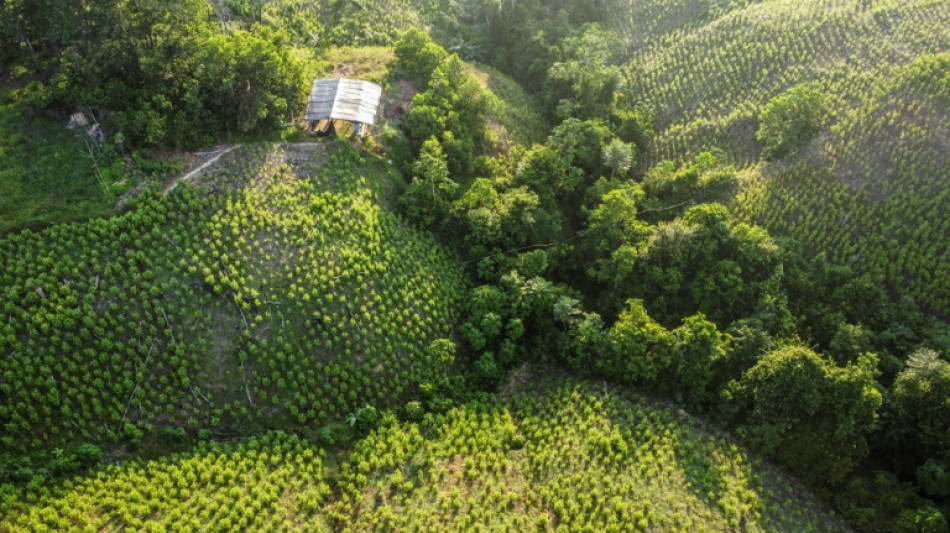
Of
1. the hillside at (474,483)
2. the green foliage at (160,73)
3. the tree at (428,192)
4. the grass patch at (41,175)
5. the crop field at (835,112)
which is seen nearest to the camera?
the hillside at (474,483)

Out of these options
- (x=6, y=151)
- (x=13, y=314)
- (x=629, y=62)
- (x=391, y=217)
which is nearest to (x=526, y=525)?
(x=391, y=217)

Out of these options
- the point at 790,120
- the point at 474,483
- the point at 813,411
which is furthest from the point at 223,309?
the point at 790,120

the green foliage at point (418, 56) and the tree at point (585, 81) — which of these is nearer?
the green foliage at point (418, 56)

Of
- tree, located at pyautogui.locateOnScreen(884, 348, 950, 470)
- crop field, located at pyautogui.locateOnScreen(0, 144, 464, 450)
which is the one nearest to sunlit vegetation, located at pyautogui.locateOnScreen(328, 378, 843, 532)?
crop field, located at pyautogui.locateOnScreen(0, 144, 464, 450)

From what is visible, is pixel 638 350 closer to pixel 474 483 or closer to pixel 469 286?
pixel 469 286

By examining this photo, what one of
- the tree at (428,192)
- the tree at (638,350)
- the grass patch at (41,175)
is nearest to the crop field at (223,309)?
the grass patch at (41,175)

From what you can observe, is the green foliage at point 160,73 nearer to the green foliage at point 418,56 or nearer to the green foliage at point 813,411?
the green foliage at point 418,56

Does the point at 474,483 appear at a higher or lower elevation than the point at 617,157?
lower
